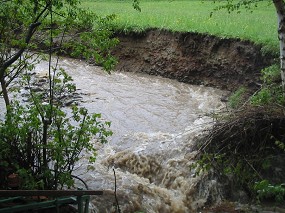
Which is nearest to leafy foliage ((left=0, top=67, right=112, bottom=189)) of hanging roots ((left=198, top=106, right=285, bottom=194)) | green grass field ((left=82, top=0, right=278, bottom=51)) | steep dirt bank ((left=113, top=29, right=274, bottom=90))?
hanging roots ((left=198, top=106, right=285, bottom=194))

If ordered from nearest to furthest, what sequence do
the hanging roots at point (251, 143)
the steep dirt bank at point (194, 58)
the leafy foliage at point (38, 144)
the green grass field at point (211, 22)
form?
the leafy foliage at point (38, 144), the hanging roots at point (251, 143), the steep dirt bank at point (194, 58), the green grass field at point (211, 22)

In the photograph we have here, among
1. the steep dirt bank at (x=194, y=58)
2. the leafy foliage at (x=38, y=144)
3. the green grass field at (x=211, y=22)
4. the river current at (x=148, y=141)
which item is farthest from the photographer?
the green grass field at (x=211, y=22)

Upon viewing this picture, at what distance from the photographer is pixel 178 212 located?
6684 mm

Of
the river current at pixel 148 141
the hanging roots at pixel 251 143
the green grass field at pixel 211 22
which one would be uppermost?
the green grass field at pixel 211 22

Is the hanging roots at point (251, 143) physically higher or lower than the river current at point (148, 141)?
higher

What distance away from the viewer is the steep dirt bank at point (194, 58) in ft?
39.3

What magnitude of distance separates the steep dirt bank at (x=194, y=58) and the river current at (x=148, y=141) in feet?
1.54

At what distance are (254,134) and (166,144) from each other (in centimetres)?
186

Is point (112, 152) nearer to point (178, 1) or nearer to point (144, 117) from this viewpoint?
point (144, 117)

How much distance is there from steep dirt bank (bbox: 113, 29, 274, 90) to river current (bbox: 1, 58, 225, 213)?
47cm

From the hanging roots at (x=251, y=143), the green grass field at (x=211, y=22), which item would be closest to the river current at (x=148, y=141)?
the hanging roots at (x=251, y=143)

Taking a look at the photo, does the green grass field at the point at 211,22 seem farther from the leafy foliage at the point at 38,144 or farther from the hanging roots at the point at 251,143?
the leafy foliage at the point at 38,144

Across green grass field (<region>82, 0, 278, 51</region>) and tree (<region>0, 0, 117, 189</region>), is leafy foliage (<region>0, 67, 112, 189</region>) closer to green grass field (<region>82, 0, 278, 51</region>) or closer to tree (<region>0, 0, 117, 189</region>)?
tree (<region>0, 0, 117, 189</region>)

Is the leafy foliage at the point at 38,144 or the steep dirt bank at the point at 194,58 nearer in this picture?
the leafy foliage at the point at 38,144
